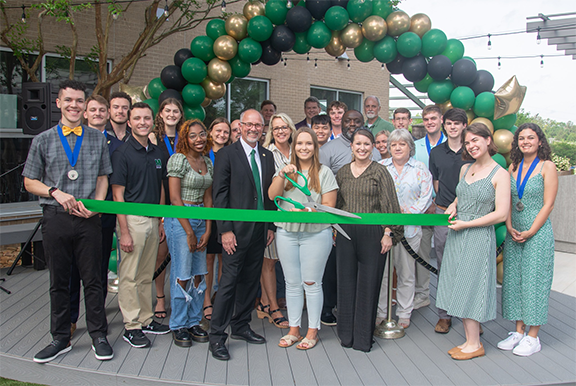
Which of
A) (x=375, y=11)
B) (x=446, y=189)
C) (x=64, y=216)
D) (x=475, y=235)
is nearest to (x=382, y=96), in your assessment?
(x=375, y=11)

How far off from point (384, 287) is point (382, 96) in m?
10.5

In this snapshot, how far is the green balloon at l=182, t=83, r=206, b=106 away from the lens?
5590 mm

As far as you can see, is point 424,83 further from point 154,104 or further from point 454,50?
point 154,104

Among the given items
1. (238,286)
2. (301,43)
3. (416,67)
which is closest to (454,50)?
(416,67)

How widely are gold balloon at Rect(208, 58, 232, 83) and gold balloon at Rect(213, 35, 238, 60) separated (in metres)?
0.09

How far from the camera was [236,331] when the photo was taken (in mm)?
3418

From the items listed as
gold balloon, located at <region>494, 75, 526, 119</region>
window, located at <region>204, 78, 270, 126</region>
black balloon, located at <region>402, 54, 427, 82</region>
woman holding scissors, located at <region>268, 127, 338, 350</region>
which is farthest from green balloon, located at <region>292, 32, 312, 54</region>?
window, located at <region>204, 78, 270, 126</region>

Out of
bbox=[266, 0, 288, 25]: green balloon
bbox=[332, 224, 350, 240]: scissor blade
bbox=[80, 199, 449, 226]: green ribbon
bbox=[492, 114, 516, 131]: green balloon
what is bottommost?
bbox=[332, 224, 350, 240]: scissor blade

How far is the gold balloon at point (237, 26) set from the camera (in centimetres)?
548

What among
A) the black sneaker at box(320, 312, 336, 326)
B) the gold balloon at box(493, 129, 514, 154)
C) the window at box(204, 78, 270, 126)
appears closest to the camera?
the black sneaker at box(320, 312, 336, 326)

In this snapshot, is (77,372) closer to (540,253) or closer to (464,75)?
(540,253)

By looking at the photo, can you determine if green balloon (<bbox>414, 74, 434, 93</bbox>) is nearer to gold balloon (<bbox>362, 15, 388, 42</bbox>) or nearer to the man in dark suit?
gold balloon (<bbox>362, 15, 388, 42</bbox>)

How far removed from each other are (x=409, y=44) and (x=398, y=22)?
0.31 meters

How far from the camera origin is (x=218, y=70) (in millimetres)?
5559
